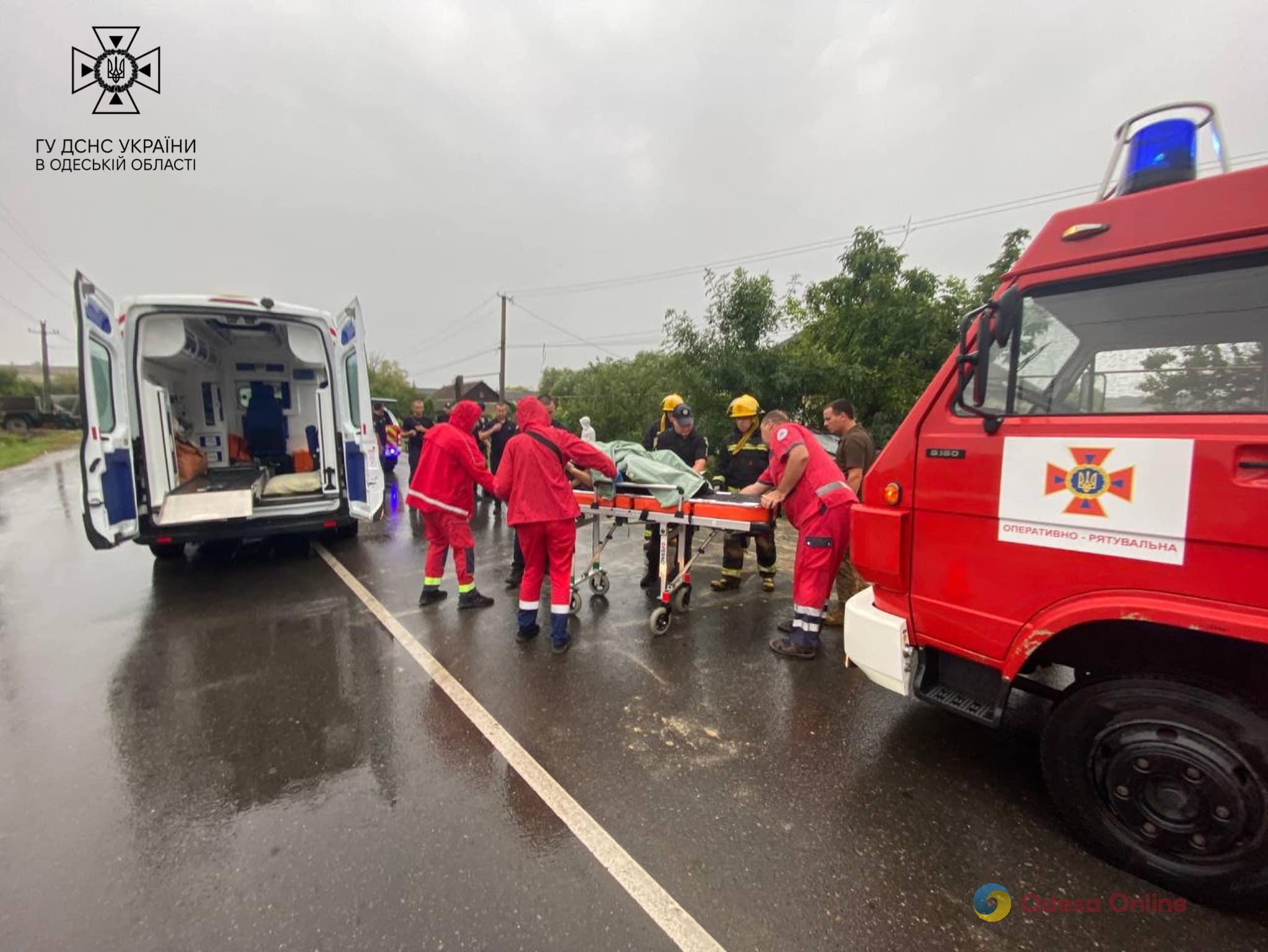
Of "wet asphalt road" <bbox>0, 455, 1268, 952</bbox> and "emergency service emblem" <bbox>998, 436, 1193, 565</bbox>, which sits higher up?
"emergency service emblem" <bbox>998, 436, 1193, 565</bbox>

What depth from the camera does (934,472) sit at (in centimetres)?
242

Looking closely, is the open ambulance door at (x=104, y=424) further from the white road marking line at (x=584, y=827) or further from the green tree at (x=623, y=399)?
the green tree at (x=623, y=399)

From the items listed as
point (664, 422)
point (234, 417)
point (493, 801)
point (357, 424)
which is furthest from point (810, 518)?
point (234, 417)

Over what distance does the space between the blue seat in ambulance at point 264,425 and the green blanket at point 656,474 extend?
7423mm

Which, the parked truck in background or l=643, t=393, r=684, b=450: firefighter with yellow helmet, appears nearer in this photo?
l=643, t=393, r=684, b=450: firefighter with yellow helmet

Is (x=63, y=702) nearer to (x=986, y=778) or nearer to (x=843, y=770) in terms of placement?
(x=843, y=770)

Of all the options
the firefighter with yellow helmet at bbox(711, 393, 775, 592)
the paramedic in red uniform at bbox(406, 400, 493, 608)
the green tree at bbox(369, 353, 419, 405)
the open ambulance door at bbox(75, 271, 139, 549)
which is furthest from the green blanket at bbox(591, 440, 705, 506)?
the green tree at bbox(369, 353, 419, 405)

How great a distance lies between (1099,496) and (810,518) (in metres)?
1.98

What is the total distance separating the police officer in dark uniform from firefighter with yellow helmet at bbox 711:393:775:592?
295 millimetres

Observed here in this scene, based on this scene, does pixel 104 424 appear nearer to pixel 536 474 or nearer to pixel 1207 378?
pixel 536 474

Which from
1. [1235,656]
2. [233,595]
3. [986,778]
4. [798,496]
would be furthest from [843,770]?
[233,595]

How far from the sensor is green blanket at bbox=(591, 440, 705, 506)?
14.4ft

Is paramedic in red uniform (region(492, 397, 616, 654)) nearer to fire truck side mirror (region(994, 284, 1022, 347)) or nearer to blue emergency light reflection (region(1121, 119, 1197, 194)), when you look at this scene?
fire truck side mirror (region(994, 284, 1022, 347))

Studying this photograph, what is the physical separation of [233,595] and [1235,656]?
6.90m
